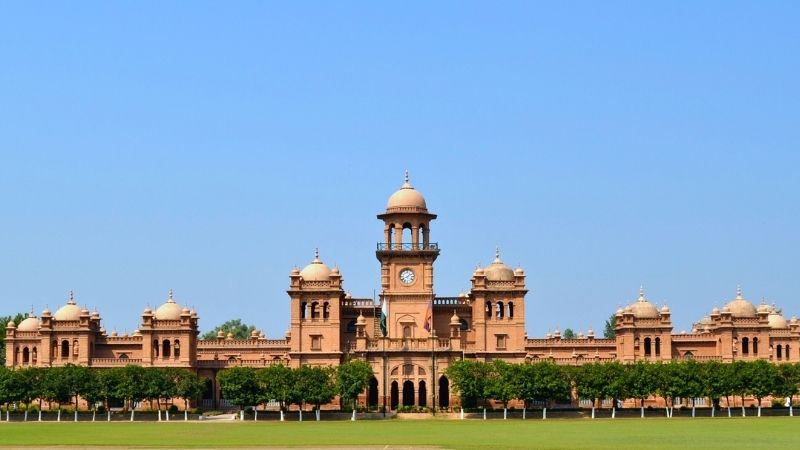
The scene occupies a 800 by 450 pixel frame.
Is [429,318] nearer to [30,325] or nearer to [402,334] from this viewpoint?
[402,334]

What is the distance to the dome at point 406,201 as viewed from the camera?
126750mm

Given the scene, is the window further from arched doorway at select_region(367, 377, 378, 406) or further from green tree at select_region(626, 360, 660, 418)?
green tree at select_region(626, 360, 660, 418)

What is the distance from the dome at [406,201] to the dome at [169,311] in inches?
744

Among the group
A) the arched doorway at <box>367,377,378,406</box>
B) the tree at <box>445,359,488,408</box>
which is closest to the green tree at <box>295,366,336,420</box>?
the arched doorway at <box>367,377,378,406</box>

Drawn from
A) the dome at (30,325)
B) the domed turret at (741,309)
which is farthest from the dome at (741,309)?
the dome at (30,325)

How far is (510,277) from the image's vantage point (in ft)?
419

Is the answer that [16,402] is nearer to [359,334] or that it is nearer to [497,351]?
[359,334]

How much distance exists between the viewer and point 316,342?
12662cm

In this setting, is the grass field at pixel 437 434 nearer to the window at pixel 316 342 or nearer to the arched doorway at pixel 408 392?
the arched doorway at pixel 408 392

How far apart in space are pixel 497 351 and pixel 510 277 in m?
5.85

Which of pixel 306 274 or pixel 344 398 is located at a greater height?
pixel 306 274

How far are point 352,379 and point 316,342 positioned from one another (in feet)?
33.2

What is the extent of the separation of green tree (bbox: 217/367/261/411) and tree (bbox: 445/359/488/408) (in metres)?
14.1

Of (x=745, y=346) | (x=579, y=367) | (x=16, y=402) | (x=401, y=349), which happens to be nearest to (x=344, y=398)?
(x=401, y=349)
